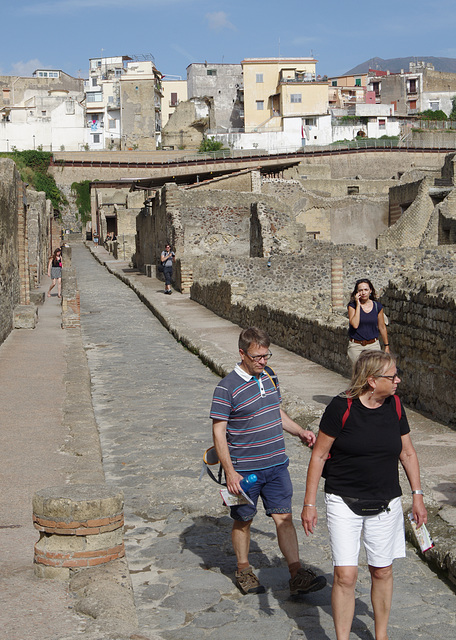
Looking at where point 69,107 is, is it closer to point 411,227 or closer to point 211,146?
point 211,146

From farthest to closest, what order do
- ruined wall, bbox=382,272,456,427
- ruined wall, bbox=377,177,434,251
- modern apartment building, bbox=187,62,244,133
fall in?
modern apartment building, bbox=187,62,244,133 < ruined wall, bbox=377,177,434,251 < ruined wall, bbox=382,272,456,427

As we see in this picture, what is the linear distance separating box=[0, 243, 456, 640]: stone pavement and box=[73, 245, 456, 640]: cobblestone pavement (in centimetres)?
1

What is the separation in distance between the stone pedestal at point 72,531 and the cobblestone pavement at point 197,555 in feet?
1.18

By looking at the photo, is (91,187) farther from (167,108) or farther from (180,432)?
(180,432)

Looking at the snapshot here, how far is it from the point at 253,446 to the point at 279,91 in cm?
8110

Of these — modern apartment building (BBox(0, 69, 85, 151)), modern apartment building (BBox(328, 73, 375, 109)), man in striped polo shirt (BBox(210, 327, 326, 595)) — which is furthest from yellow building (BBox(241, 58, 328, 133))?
man in striped polo shirt (BBox(210, 327, 326, 595))

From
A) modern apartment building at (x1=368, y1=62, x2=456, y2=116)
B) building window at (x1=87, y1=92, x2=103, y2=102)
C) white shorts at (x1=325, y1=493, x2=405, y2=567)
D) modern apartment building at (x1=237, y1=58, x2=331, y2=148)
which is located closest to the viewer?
white shorts at (x1=325, y1=493, x2=405, y2=567)

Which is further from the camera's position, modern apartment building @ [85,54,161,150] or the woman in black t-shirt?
modern apartment building @ [85,54,161,150]

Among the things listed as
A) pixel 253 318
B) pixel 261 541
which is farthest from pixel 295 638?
pixel 253 318

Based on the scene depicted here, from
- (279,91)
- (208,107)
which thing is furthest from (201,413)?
(208,107)

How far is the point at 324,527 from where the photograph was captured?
5484 millimetres

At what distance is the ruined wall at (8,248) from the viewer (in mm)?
14320

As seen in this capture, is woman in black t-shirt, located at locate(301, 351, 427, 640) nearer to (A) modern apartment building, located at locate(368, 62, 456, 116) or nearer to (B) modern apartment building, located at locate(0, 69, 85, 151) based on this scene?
(B) modern apartment building, located at locate(0, 69, 85, 151)

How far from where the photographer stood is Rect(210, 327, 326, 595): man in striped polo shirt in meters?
4.35
